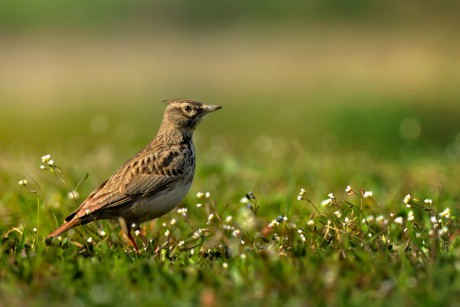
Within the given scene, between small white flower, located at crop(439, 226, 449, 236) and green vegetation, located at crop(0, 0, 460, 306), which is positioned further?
small white flower, located at crop(439, 226, 449, 236)

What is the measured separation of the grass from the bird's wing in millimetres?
235

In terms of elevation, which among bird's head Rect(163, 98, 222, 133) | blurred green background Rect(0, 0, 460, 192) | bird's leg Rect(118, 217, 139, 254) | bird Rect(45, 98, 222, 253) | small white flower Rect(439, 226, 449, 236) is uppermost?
bird's head Rect(163, 98, 222, 133)

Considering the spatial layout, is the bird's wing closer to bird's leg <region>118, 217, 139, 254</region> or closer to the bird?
the bird

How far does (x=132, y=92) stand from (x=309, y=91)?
5408 millimetres

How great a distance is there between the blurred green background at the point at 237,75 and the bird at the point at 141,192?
277 centimetres

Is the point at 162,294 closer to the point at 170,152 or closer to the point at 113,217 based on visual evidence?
the point at 113,217

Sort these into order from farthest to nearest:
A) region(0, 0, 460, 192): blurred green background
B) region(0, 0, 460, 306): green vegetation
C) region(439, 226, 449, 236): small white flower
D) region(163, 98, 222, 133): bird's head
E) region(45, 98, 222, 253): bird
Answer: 1. region(0, 0, 460, 192): blurred green background
2. region(163, 98, 222, 133): bird's head
3. region(45, 98, 222, 253): bird
4. region(439, 226, 449, 236): small white flower
5. region(0, 0, 460, 306): green vegetation

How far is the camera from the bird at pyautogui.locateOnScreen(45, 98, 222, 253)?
6.57 m

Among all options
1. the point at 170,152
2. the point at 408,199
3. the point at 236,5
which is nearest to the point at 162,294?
the point at 408,199

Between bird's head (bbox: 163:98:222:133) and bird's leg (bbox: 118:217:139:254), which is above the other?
bird's head (bbox: 163:98:222:133)

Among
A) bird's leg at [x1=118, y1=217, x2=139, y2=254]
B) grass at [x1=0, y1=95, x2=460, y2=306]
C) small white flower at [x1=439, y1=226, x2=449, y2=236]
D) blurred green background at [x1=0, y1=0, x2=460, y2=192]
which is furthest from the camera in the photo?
blurred green background at [x1=0, y1=0, x2=460, y2=192]

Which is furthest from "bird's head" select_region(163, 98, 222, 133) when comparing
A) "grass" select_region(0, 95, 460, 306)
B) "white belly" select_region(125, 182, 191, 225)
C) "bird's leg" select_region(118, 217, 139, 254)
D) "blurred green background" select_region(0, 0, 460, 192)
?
"blurred green background" select_region(0, 0, 460, 192)

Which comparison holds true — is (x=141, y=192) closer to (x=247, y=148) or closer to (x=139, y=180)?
(x=139, y=180)

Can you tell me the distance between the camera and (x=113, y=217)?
6.78 m
